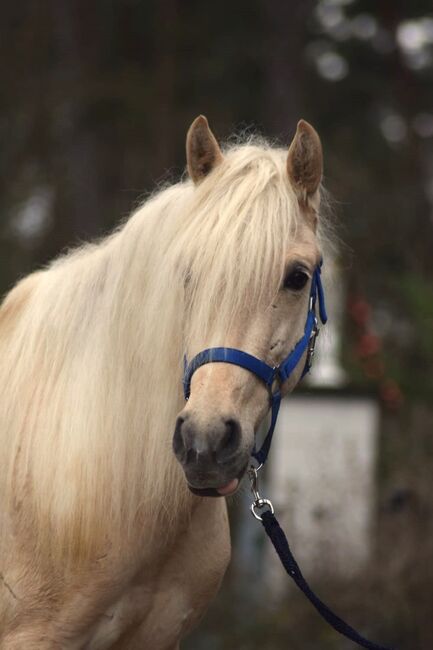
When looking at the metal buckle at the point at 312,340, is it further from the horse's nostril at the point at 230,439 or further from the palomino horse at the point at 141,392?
the horse's nostril at the point at 230,439

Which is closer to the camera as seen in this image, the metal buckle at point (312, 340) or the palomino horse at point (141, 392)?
the palomino horse at point (141, 392)

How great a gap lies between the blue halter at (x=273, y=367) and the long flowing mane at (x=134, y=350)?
0.30 ft

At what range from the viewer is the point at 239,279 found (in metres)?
2.95

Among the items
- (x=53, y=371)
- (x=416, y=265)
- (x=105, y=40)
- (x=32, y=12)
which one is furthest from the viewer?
(x=105, y=40)

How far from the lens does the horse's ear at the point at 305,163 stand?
10.5 feet

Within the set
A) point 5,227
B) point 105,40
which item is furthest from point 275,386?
point 105,40

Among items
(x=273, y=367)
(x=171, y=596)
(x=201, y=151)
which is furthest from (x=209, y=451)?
(x=201, y=151)

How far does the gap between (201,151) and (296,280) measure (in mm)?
519

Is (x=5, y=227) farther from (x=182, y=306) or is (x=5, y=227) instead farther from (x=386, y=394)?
(x=182, y=306)

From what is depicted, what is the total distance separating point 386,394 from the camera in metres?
8.42

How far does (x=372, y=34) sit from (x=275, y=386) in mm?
11575

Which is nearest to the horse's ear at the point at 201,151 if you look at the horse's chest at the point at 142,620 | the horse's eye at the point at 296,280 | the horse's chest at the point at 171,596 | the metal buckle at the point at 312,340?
the horse's eye at the point at 296,280

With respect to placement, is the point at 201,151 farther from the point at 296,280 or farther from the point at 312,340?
the point at 312,340

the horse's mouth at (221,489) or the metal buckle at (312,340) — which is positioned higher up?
the metal buckle at (312,340)
